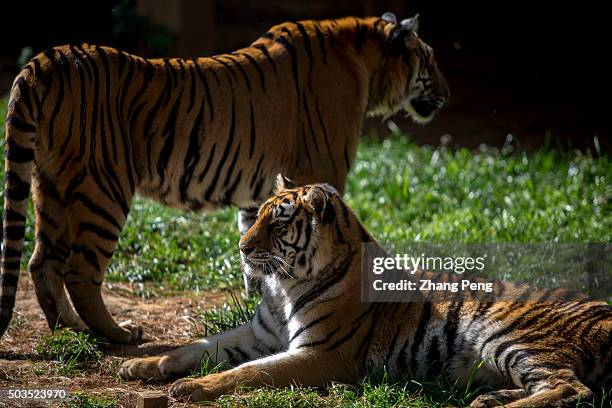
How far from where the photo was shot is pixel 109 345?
5340 millimetres

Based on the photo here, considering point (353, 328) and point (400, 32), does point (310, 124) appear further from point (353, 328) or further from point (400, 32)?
point (353, 328)

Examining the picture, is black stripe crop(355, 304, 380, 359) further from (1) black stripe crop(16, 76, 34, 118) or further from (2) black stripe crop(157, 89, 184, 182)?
(1) black stripe crop(16, 76, 34, 118)

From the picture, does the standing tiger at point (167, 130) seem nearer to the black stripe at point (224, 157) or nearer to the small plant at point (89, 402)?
the black stripe at point (224, 157)

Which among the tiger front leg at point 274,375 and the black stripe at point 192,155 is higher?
the black stripe at point 192,155

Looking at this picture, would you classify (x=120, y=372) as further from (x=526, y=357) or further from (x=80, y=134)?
(x=526, y=357)

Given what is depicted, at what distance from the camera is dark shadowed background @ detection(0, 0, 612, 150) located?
10.9 m

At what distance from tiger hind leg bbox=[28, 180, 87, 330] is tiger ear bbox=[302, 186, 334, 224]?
1.46 m

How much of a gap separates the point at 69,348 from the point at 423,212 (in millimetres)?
3755

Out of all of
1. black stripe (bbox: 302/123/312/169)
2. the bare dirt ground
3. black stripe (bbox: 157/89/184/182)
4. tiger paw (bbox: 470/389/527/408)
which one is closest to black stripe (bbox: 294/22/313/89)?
black stripe (bbox: 302/123/312/169)

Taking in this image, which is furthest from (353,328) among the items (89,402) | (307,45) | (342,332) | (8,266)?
(307,45)

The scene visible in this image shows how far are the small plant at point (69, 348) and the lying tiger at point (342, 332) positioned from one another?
0.37 metres

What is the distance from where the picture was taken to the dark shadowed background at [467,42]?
10.9 metres

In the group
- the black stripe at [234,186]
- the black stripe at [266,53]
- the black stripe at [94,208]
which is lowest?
the black stripe at [94,208]

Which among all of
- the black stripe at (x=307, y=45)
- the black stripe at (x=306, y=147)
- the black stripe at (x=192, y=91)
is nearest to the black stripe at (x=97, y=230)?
the black stripe at (x=192, y=91)
